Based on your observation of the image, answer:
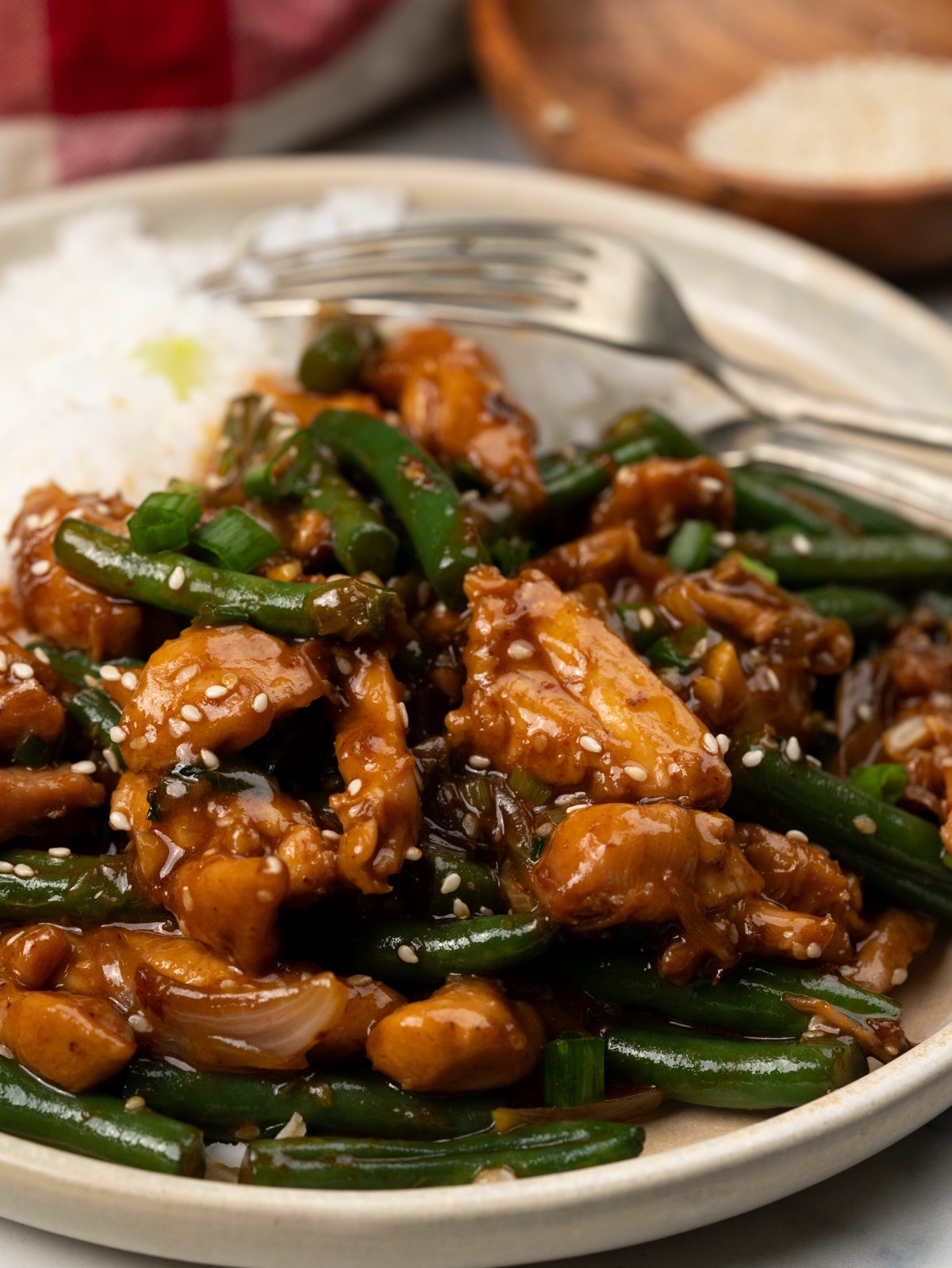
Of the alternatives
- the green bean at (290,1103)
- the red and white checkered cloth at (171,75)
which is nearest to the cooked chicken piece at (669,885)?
the green bean at (290,1103)

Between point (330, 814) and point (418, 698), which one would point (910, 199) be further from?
point (330, 814)

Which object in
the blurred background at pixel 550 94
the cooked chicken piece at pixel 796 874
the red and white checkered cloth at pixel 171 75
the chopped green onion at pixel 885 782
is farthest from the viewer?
the red and white checkered cloth at pixel 171 75

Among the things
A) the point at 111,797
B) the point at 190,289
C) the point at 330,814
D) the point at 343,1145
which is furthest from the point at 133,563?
the point at 190,289

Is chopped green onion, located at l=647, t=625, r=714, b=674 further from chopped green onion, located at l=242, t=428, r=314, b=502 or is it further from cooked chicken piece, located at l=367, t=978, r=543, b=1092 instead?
chopped green onion, located at l=242, t=428, r=314, b=502

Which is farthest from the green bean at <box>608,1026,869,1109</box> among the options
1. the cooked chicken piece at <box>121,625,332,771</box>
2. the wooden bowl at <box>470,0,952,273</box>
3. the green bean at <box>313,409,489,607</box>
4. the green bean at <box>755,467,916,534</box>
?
the wooden bowl at <box>470,0,952,273</box>

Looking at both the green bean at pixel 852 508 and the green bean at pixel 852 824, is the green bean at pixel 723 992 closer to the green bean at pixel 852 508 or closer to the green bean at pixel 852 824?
the green bean at pixel 852 824

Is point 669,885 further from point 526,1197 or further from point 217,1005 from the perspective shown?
point 217,1005

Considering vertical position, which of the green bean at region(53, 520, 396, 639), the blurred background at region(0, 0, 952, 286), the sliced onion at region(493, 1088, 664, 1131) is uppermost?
the blurred background at region(0, 0, 952, 286)

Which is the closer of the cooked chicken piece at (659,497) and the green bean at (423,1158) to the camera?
the green bean at (423,1158)
